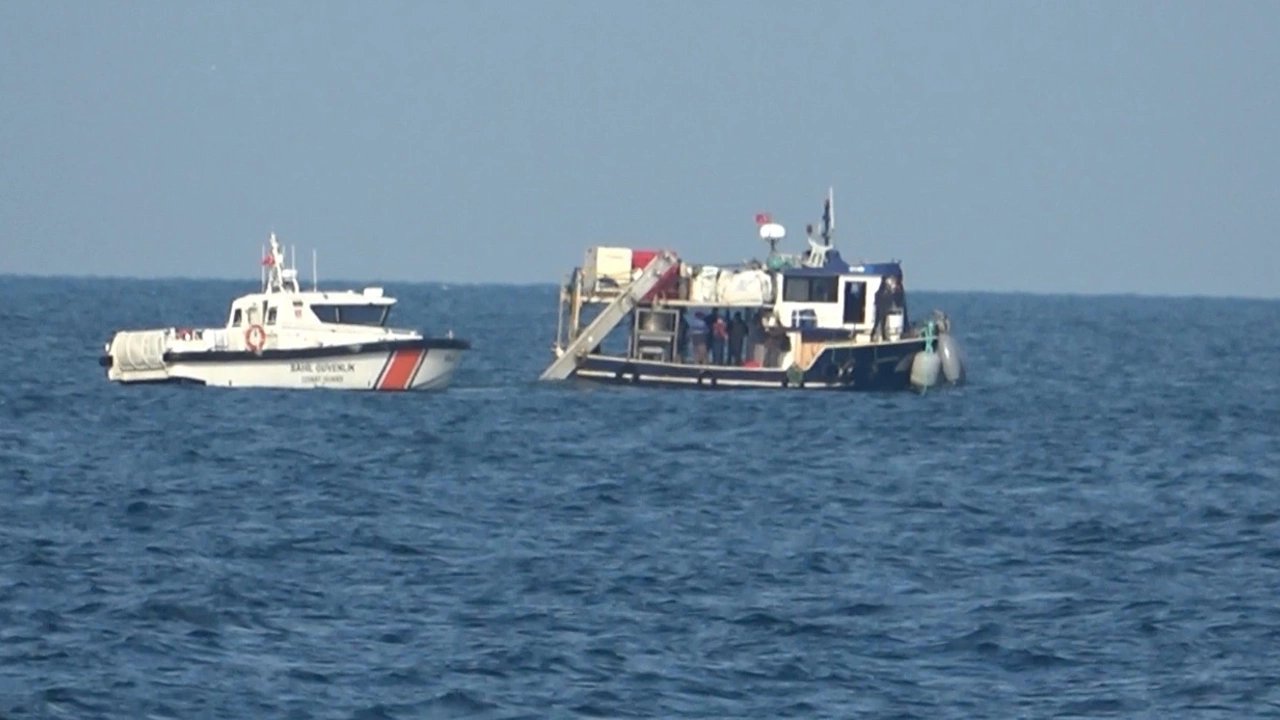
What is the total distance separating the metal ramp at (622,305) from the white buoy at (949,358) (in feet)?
21.9

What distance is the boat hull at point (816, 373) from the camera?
5931 centimetres

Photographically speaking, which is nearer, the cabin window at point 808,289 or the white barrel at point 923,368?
the cabin window at point 808,289

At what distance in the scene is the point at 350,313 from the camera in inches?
2251

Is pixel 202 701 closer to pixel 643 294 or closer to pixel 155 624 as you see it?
pixel 155 624

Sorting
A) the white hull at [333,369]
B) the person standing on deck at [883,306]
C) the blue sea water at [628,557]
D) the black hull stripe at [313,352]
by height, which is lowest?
the blue sea water at [628,557]

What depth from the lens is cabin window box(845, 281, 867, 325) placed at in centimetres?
5991

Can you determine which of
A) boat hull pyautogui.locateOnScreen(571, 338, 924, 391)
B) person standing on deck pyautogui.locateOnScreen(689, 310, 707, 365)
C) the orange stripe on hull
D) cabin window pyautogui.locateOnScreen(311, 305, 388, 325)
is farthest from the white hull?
person standing on deck pyautogui.locateOnScreen(689, 310, 707, 365)

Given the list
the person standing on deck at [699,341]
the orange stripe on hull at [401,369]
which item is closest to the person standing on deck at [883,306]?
the person standing on deck at [699,341]

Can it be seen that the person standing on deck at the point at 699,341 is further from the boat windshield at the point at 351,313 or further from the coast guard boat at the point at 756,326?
the boat windshield at the point at 351,313

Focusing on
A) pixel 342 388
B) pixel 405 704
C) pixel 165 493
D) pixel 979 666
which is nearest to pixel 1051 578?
pixel 979 666

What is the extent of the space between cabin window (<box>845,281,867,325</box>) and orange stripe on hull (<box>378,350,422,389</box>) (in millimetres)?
10244

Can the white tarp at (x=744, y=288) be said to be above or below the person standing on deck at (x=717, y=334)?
above

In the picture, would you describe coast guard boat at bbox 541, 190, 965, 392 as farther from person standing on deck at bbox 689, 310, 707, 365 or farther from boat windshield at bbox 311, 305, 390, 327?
boat windshield at bbox 311, 305, 390, 327

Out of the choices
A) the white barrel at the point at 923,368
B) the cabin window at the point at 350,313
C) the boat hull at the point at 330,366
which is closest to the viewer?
the boat hull at the point at 330,366
